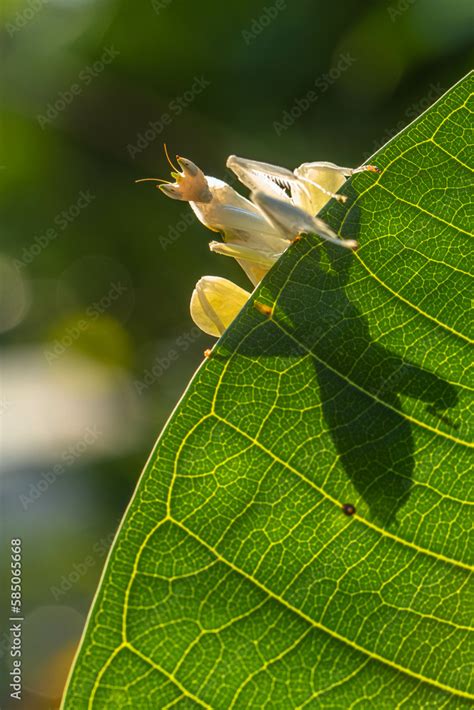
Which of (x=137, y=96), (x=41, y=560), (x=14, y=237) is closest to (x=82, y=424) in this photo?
(x=41, y=560)

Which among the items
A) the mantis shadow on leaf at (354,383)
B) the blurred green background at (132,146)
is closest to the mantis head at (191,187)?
the mantis shadow on leaf at (354,383)

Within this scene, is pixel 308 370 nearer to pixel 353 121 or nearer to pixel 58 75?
pixel 353 121

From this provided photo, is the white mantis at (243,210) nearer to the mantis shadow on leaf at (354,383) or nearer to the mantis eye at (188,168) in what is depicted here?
the mantis eye at (188,168)

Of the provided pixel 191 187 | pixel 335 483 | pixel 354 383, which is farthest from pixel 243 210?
pixel 335 483

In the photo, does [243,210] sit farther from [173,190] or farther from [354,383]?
[354,383]

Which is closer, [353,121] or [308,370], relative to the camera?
[308,370]

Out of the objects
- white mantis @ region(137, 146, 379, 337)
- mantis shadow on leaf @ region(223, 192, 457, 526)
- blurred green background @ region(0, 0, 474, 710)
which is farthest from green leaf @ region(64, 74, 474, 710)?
blurred green background @ region(0, 0, 474, 710)
